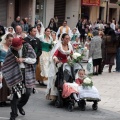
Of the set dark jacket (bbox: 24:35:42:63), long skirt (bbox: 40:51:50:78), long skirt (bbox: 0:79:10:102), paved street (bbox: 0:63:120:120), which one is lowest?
paved street (bbox: 0:63:120:120)

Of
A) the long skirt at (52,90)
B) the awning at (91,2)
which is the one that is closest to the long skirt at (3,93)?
the long skirt at (52,90)

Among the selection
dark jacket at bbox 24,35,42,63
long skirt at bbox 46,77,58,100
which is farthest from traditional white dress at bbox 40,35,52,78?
long skirt at bbox 46,77,58,100

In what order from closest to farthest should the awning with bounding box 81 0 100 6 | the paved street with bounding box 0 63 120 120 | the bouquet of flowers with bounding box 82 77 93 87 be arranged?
1. the paved street with bounding box 0 63 120 120
2. the bouquet of flowers with bounding box 82 77 93 87
3. the awning with bounding box 81 0 100 6

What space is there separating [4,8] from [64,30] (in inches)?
409

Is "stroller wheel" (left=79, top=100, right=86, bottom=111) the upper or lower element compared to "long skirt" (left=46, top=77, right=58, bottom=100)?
lower

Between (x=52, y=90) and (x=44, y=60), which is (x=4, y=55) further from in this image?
(x=44, y=60)

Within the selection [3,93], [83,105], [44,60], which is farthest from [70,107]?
[44,60]

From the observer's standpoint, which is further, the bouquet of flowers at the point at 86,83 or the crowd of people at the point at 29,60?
the bouquet of flowers at the point at 86,83

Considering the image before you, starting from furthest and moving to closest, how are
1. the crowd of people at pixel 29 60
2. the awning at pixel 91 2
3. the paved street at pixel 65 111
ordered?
the awning at pixel 91 2 → the paved street at pixel 65 111 → the crowd of people at pixel 29 60

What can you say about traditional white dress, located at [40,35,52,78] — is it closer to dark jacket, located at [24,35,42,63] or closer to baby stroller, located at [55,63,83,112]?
dark jacket, located at [24,35,42,63]

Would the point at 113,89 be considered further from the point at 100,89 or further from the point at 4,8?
the point at 4,8

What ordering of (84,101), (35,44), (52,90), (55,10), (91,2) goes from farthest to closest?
1. (91,2)
2. (55,10)
3. (35,44)
4. (52,90)
5. (84,101)

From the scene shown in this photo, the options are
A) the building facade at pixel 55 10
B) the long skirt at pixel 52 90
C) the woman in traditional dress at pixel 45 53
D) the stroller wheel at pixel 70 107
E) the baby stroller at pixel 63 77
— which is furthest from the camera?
the building facade at pixel 55 10

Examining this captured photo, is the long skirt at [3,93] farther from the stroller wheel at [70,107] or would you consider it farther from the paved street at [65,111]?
the stroller wheel at [70,107]
